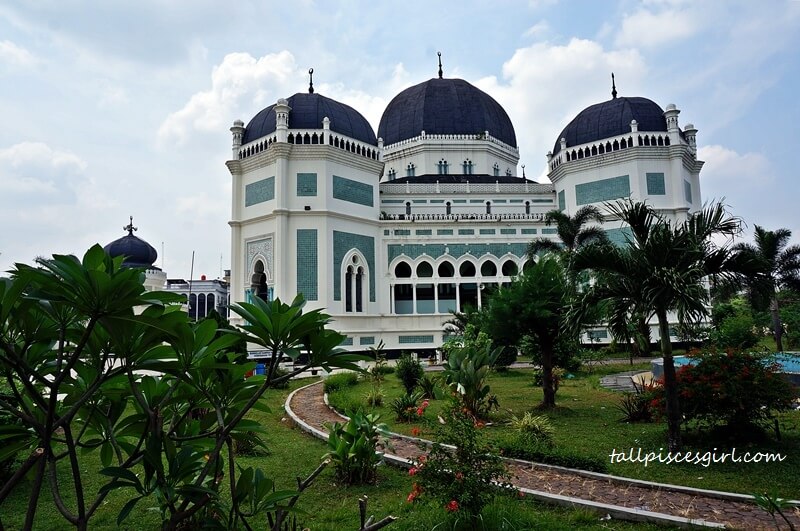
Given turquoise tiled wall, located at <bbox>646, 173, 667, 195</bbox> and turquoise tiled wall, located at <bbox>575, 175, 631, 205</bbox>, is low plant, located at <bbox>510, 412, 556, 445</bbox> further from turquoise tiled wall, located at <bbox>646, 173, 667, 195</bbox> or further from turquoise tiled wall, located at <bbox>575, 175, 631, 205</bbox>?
turquoise tiled wall, located at <bbox>646, 173, 667, 195</bbox>

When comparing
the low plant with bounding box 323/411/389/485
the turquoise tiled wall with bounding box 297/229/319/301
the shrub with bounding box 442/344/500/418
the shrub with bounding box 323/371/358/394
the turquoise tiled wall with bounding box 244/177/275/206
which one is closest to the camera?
the low plant with bounding box 323/411/389/485

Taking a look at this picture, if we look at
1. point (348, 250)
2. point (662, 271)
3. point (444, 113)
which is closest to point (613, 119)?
point (444, 113)

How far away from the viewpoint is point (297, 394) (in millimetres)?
15398

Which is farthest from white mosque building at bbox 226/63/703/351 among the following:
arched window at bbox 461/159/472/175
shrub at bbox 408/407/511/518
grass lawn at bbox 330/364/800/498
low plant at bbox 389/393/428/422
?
shrub at bbox 408/407/511/518

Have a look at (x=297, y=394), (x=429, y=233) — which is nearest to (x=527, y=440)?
(x=297, y=394)

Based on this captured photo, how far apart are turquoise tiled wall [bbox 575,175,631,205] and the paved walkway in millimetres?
24395

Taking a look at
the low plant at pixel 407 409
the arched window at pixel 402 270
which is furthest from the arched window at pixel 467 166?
the low plant at pixel 407 409

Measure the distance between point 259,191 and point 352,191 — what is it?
486 centimetres

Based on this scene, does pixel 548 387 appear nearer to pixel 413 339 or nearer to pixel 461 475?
pixel 461 475

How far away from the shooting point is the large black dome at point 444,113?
35125mm

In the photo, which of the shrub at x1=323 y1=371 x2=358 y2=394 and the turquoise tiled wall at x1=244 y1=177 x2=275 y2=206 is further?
the turquoise tiled wall at x1=244 y1=177 x2=275 y2=206

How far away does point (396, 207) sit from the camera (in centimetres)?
3077

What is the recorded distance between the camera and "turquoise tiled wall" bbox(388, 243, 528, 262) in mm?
28797

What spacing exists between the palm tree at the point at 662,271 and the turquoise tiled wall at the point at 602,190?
2184 centimetres
